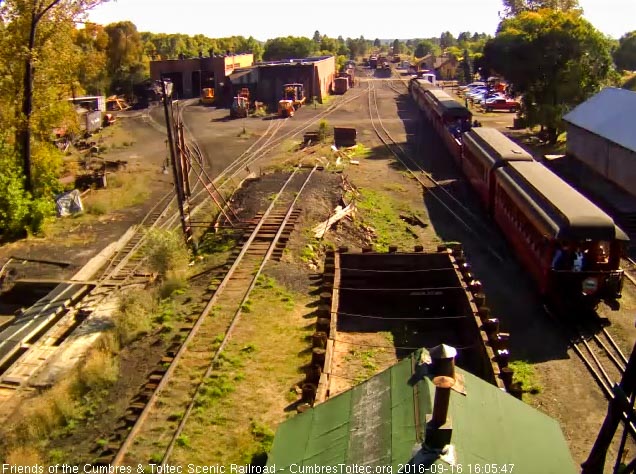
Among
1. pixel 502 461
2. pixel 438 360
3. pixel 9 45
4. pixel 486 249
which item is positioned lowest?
pixel 486 249

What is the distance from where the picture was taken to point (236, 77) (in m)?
56.9

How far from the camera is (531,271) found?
1565 centimetres

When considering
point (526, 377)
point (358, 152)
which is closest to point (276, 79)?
point (358, 152)

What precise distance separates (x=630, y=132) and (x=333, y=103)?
35445 millimetres

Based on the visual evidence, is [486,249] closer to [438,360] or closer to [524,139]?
[438,360]

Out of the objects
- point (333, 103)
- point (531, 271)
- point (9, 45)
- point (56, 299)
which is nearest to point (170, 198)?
point (9, 45)

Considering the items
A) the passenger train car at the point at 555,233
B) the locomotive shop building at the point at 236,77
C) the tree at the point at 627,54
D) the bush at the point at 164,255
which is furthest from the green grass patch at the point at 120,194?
the tree at the point at 627,54

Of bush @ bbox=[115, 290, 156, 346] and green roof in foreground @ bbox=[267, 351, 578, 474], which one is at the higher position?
green roof in foreground @ bbox=[267, 351, 578, 474]

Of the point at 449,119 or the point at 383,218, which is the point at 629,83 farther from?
the point at 383,218

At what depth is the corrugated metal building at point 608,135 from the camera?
23219 millimetres

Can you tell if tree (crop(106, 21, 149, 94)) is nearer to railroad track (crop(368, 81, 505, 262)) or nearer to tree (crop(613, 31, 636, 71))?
railroad track (crop(368, 81, 505, 262))

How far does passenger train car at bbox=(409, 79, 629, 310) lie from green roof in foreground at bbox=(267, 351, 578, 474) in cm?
847

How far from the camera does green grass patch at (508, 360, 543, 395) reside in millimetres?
11461

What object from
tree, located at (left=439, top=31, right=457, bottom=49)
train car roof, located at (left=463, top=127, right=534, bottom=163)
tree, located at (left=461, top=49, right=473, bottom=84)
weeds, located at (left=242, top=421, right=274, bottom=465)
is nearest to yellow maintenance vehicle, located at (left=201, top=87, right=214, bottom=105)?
tree, located at (left=461, top=49, right=473, bottom=84)
